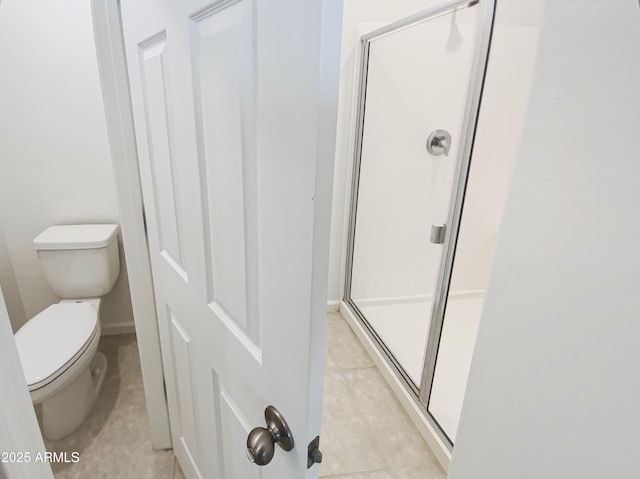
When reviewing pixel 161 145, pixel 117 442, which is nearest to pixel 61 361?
pixel 117 442

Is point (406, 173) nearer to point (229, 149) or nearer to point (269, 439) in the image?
point (229, 149)

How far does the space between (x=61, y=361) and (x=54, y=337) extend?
0.57 feet

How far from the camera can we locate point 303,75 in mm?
386

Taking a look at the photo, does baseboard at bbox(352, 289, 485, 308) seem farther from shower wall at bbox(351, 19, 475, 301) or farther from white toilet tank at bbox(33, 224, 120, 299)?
white toilet tank at bbox(33, 224, 120, 299)

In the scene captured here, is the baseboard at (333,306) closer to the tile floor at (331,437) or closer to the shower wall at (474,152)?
the shower wall at (474,152)

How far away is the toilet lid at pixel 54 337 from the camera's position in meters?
1.29

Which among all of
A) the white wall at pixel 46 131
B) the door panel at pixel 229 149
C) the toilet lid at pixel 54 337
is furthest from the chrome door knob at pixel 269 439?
the white wall at pixel 46 131

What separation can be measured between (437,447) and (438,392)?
0.30 m

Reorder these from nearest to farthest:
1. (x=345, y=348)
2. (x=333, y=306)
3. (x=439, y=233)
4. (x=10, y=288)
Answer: (x=439, y=233) → (x=10, y=288) → (x=345, y=348) → (x=333, y=306)

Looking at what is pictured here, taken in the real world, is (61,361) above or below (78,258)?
below

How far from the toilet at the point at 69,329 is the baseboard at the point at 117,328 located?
0.74ft

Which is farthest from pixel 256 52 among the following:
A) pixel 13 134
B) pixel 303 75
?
pixel 13 134

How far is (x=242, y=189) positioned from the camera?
1.82 feet

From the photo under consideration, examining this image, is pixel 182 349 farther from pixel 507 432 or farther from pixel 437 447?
pixel 437 447
